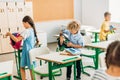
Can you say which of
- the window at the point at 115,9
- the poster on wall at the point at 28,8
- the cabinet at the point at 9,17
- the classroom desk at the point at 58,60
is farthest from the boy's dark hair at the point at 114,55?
the window at the point at 115,9

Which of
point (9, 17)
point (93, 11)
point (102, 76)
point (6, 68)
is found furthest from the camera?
point (93, 11)

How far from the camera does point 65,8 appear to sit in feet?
29.6

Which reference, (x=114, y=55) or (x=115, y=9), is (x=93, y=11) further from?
(x=114, y=55)

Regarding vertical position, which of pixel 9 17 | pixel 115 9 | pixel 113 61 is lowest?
pixel 113 61

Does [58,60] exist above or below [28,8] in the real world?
below

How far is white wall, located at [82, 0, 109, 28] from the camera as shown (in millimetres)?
8494

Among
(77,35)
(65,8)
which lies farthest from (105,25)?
(65,8)

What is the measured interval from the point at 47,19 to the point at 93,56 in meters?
4.13

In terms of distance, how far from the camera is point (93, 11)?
351 inches

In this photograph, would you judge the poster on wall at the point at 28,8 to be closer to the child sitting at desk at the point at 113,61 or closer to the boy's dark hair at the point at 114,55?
the child sitting at desk at the point at 113,61

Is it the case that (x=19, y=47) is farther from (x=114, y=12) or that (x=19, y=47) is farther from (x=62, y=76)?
(x=114, y=12)

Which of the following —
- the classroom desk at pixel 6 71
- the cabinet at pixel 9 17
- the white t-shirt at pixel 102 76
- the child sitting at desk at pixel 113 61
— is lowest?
the classroom desk at pixel 6 71

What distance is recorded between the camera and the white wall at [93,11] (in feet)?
27.9

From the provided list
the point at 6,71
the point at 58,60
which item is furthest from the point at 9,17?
the point at 6,71
